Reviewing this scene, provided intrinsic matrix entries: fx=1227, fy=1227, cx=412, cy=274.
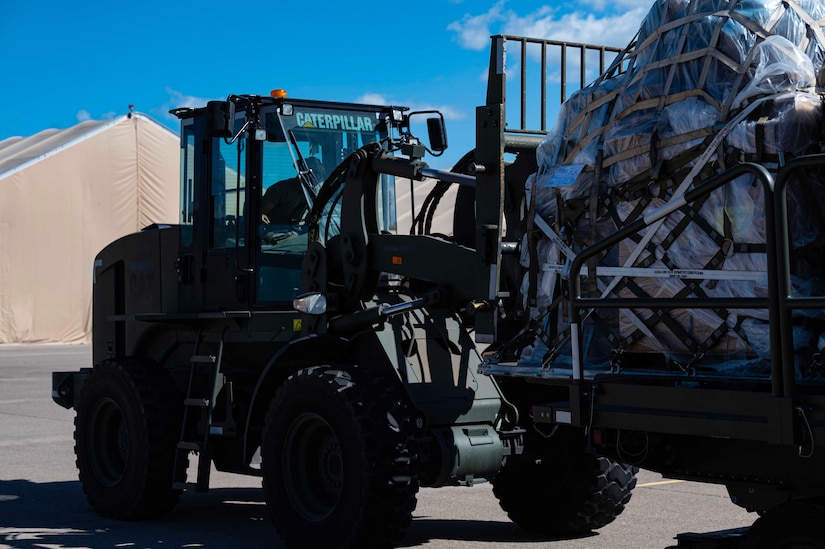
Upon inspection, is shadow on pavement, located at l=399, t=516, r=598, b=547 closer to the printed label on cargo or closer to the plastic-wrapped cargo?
the plastic-wrapped cargo

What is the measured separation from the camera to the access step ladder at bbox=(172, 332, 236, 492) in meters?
8.70

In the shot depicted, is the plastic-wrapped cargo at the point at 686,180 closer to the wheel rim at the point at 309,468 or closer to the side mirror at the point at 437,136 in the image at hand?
the wheel rim at the point at 309,468

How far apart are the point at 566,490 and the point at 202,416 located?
269cm

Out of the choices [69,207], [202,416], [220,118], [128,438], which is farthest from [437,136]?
[69,207]

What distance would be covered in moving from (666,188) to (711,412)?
1.20 metres

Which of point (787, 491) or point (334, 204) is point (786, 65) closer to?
point (787, 491)

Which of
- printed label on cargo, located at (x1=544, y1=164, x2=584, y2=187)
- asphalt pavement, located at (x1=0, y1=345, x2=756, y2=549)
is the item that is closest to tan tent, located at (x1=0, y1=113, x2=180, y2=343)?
asphalt pavement, located at (x1=0, y1=345, x2=756, y2=549)

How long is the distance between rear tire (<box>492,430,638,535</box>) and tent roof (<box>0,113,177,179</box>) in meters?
30.1

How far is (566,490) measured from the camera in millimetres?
8336

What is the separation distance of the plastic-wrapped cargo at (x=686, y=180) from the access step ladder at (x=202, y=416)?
2.97 metres

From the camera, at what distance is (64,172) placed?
36.8 metres

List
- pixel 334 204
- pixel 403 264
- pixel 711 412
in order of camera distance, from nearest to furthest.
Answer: pixel 711 412
pixel 403 264
pixel 334 204

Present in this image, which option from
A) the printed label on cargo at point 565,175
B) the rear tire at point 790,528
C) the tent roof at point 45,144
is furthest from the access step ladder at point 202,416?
the tent roof at point 45,144

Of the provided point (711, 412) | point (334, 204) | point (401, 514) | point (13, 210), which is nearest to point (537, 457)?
point (401, 514)
